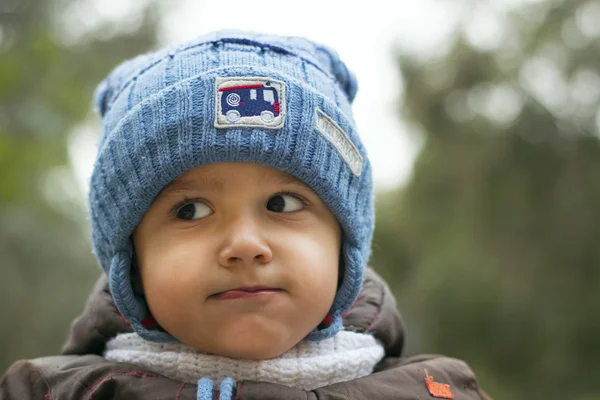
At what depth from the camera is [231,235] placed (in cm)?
110

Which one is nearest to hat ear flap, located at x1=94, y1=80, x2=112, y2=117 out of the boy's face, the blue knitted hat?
the blue knitted hat

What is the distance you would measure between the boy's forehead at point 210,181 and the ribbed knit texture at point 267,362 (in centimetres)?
31

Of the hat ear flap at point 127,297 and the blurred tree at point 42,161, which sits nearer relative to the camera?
the hat ear flap at point 127,297

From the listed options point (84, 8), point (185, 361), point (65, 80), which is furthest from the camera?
point (84, 8)

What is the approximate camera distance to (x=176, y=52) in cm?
127

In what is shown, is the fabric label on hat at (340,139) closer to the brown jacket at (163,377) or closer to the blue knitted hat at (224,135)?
the blue knitted hat at (224,135)

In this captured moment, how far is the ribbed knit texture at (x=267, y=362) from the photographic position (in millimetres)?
1186

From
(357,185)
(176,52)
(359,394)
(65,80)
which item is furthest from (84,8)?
(359,394)

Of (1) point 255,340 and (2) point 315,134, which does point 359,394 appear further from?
(2) point 315,134

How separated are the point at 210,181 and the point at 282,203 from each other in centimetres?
14

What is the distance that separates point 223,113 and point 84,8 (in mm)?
2904

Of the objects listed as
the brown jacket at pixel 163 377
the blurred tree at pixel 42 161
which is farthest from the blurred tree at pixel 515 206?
the brown jacket at pixel 163 377

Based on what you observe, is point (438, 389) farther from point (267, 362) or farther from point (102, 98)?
point (102, 98)

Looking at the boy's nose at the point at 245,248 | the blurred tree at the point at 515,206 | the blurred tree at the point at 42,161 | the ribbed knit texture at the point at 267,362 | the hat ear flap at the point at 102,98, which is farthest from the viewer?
the blurred tree at the point at 515,206
